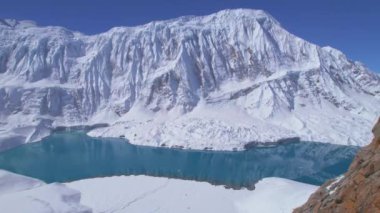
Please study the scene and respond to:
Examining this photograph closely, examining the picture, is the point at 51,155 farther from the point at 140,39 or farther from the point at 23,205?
the point at 140,39

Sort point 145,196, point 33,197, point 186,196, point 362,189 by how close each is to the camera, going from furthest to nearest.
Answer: point 145,196 → point 186,196 → point 33,197 → point 362,189

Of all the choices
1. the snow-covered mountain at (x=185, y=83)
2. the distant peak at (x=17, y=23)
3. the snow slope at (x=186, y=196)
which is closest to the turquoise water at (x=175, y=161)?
the snow-covered mountain at (x=185, y=83)

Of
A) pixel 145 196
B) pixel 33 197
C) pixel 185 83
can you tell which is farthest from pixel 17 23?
pixel 33 197

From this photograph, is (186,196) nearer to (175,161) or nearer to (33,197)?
(33,197)

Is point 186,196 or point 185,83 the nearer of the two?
point 186,196

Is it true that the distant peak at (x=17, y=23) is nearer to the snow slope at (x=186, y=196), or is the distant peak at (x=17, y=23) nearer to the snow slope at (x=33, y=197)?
the snow slope at (x=186, y=196)

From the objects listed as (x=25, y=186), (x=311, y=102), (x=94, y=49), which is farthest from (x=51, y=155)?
(x=311, y=102)

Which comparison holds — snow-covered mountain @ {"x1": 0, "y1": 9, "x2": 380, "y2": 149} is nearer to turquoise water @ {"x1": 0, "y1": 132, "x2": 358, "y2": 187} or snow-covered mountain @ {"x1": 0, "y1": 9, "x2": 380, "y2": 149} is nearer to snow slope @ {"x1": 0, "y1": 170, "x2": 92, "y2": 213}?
turquoise water @ {"x1": 0, "y1": 132, "x2": 358, "y2": 187}
